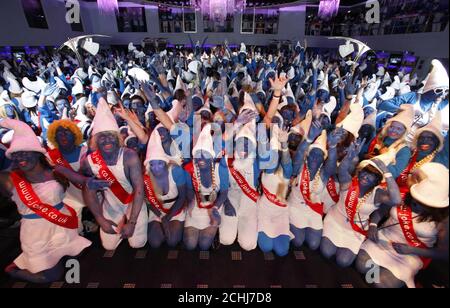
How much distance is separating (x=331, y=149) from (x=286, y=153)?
522mm

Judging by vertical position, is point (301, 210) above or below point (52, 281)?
above

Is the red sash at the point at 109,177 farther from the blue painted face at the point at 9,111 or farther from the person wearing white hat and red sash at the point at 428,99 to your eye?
the person wearing white hat and red sash at the point at 428,99

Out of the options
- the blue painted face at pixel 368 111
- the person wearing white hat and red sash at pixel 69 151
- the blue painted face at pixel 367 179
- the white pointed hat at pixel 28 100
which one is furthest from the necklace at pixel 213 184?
the white pointed hat at pixel 28 100

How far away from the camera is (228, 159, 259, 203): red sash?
9.30 ft

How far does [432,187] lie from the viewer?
1634 millimetres

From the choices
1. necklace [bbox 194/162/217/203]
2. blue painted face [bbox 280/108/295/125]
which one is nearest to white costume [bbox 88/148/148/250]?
necklace [bbox 194/162/217/203]

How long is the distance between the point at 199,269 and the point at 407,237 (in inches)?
83.6

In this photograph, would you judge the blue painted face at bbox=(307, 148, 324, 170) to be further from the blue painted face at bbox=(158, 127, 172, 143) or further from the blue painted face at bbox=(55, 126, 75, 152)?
the blue painted face at bbox=(55, 126, 75, 152)

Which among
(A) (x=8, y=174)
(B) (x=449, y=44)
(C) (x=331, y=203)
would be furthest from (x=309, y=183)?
(A) (x=8, y=174)

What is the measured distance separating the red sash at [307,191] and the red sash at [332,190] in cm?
22

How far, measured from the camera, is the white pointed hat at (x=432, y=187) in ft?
4.95

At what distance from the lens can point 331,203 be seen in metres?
3.16

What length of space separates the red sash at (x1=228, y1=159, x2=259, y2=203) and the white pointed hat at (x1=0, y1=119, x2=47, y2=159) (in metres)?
1.97

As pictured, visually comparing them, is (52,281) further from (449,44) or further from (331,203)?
(449,44)
